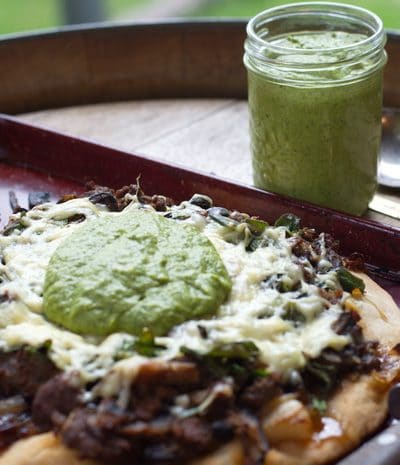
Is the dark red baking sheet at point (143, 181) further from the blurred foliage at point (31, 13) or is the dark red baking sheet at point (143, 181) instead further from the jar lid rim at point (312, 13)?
the blurred foliage at point (31, 13)

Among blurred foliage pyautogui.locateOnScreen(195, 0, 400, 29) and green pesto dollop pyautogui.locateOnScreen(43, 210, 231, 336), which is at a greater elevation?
green pesto dollop pyautogui.locateOnScreen(43, 210, 231, 336)

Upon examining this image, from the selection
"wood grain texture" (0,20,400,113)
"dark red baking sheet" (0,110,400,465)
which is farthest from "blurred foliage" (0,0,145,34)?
"dark red baking sheet" (0,110,400,465)

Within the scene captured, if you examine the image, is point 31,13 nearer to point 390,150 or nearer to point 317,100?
point 390,150

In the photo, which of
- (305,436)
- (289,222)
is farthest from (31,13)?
(305,436)

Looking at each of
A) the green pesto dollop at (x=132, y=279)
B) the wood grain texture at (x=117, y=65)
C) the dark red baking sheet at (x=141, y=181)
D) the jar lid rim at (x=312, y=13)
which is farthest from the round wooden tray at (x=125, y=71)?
the green pesto dollop at (x=132, y=279)

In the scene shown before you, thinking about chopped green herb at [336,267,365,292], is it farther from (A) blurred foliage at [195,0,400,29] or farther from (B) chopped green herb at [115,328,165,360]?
(A) blurred foliage at [195,0,400,29]

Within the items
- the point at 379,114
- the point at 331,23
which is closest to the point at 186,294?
the point at 379,114

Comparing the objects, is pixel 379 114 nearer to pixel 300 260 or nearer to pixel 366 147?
pixel 366 147
